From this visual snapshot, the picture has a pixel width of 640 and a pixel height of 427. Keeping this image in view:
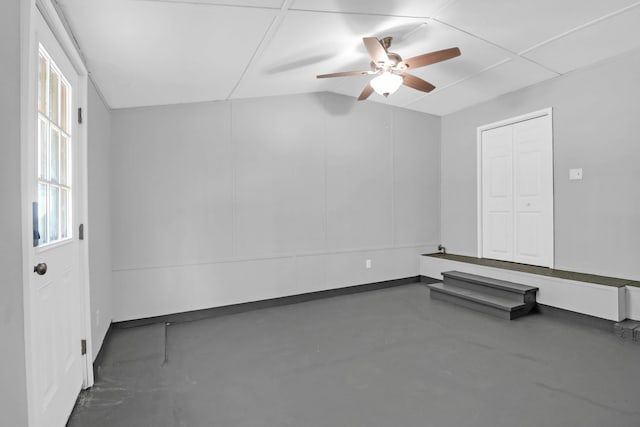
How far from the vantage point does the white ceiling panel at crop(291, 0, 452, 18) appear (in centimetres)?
244

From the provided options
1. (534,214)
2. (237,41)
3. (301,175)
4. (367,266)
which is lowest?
(367,266)

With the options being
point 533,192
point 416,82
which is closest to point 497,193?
point 533,192

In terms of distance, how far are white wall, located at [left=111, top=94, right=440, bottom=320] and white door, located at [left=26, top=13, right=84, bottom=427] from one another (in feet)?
4.63

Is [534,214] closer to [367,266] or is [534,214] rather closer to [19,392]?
[367,266]

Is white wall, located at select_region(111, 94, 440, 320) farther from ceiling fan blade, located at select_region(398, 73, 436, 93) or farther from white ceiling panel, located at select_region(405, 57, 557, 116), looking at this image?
ceiling fan blade, located at select_region(398, 73, 436, 93)

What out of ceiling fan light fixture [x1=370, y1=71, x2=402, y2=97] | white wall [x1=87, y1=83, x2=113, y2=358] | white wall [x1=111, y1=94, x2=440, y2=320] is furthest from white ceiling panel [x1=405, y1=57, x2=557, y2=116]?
white wall [x1=87, y1=83, x2=113, y2=358]

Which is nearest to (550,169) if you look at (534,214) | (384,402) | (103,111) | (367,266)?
(534,214)

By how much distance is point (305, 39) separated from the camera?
2924 mm

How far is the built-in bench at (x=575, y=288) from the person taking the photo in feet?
11.1

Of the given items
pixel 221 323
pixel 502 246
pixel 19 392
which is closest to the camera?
pixel 19 392

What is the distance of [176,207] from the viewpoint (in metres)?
3.84

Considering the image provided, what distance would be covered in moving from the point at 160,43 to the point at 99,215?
58.4 inches

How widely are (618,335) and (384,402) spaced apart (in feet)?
8.44

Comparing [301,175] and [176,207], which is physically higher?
[301,175]
